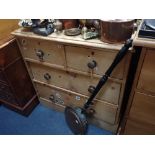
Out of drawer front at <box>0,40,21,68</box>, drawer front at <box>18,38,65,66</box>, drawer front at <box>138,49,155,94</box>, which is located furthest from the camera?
drawer front at <box>0,40,21,68</box>

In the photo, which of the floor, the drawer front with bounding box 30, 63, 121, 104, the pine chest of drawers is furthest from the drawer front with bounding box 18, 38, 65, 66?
the floor

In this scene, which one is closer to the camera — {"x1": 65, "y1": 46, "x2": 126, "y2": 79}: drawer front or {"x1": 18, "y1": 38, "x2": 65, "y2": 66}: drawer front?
{"x1": 65, "y1": 46, "x2": 126, "y2": 79}: drawer front

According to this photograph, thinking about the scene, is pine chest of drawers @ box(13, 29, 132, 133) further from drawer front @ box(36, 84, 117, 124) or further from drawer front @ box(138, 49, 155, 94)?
drawer front @ box(138, 49, 155, 94)

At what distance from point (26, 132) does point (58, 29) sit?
965 millimetres

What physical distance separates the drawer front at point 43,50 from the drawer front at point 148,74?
503 mm

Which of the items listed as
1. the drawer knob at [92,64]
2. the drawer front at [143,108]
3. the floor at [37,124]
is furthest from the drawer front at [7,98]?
the drawer front at [143,108]

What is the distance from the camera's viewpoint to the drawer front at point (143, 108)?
3.06ft

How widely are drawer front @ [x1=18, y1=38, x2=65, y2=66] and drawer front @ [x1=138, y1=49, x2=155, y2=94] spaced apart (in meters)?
0.50

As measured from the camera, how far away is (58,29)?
3.45 ft

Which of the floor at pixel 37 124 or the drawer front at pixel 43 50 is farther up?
the drawer front at pixel 43 50

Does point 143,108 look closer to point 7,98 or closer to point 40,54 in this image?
point 40,54

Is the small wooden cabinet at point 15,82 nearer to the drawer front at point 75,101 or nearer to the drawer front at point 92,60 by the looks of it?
the drawer front at point 75,101

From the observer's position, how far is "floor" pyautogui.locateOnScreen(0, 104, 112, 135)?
147 cm
